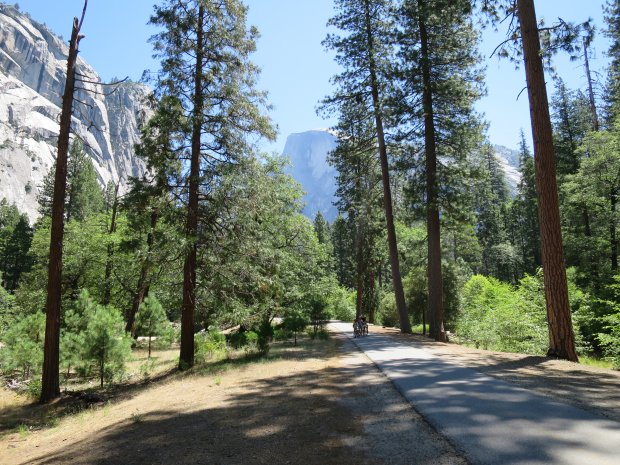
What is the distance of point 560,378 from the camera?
6.69 meters

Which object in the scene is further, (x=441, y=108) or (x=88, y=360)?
(x=441, y=108)

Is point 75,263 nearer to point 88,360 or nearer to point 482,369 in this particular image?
point 88,360

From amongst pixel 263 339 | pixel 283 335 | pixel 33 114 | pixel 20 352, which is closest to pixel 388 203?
pixel 283 335

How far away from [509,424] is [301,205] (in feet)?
82.4

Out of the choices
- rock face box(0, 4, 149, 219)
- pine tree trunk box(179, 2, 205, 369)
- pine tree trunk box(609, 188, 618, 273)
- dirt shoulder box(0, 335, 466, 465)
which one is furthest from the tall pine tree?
rock face box(0, 4, 149, 219)

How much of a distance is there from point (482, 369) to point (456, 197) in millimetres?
10331

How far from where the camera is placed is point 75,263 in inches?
1024

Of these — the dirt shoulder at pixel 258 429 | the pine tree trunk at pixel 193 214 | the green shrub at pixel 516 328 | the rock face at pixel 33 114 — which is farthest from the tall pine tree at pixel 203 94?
the rock face at pixel 33 114

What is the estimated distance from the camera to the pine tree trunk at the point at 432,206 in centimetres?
1686

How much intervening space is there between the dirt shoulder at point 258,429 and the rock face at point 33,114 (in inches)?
3783

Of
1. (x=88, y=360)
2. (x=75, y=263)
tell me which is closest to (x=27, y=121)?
(x=75, y=263)

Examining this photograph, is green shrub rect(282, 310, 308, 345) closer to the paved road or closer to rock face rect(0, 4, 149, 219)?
the paved road

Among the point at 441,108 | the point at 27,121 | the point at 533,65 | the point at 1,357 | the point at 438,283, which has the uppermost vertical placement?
the point at 27,121

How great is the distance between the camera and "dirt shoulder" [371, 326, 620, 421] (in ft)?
16.2
